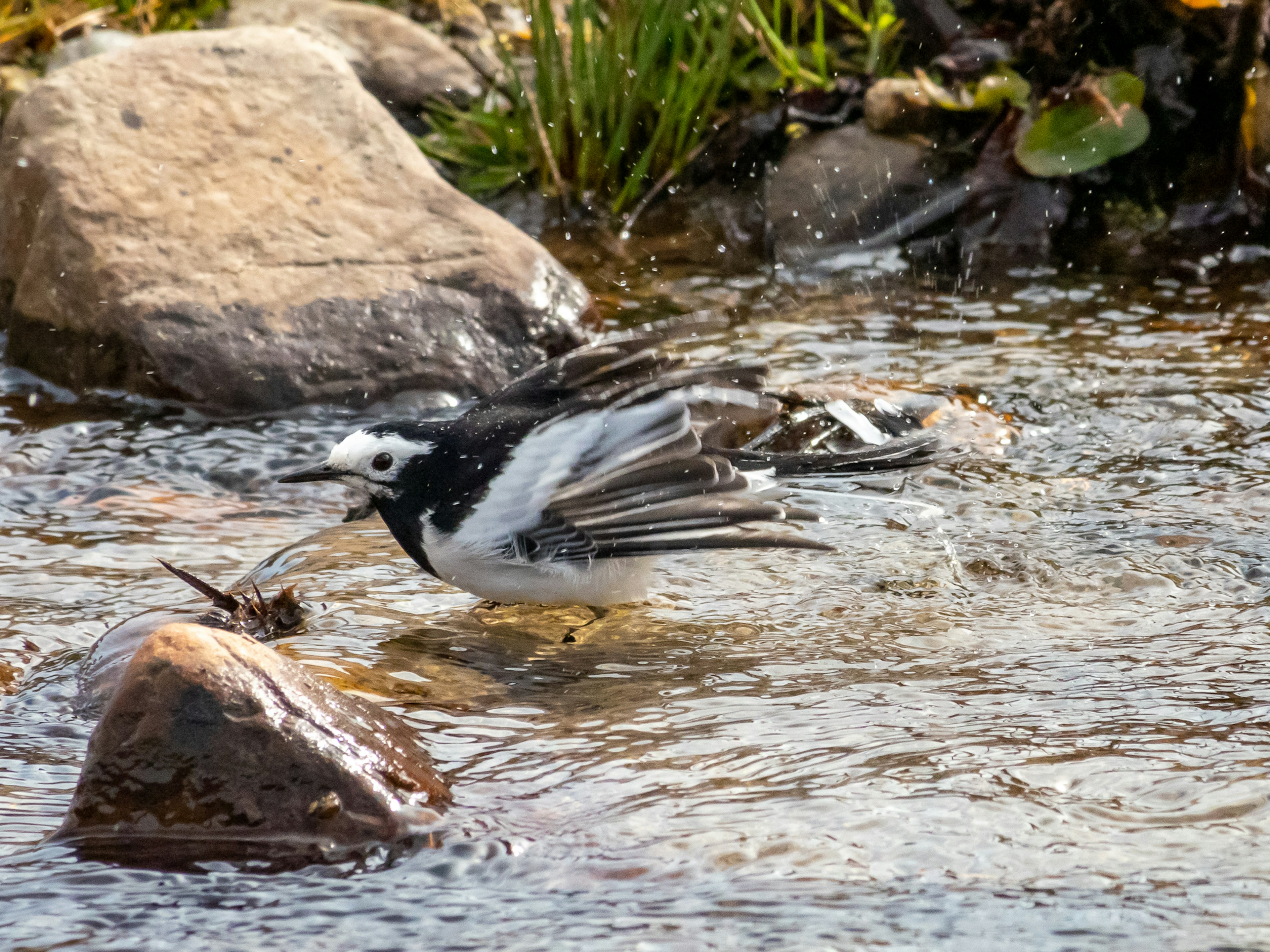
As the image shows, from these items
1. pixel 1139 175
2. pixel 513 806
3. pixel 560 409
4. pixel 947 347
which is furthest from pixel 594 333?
pixel 513 806

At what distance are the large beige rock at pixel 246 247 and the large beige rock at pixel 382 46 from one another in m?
2.54

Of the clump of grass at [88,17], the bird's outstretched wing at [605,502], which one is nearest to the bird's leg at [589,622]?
the bird's outstretched wing at [605,502]

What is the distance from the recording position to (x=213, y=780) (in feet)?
8.30

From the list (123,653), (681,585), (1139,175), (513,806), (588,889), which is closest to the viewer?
(588,889)

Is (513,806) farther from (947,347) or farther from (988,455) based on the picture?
(947,347)

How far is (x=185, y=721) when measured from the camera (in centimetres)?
253

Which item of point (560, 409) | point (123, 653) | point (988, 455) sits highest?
point (560, 409)

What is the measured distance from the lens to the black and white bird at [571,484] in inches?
140

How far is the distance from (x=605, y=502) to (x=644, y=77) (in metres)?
4.58

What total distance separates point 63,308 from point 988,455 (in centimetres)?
362

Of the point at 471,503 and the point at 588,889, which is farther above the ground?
the point at 471,503

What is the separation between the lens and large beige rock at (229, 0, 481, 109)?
901 centimetres

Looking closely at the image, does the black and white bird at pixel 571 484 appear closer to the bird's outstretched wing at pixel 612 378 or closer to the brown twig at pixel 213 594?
the bird's outstretched wing at pixel 612 378

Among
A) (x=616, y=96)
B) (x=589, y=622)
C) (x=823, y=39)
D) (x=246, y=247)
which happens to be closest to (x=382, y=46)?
(x=616, y=96)
